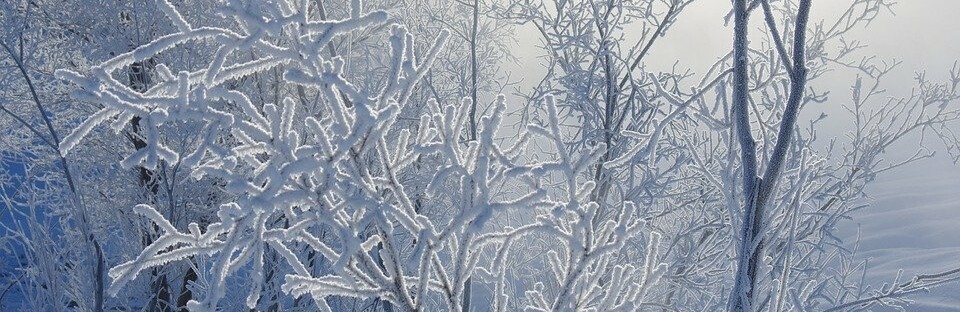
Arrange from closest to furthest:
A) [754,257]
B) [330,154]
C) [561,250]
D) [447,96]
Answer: [330,154] → [754,257] → [561,250] → [447,96]

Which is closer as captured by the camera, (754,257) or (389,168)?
(389,168)

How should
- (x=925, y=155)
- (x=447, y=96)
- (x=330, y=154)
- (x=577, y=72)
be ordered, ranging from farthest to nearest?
(x=447, y=96)
(x=577, y=72)
(x=925, y=155)
(x=330, y=154)

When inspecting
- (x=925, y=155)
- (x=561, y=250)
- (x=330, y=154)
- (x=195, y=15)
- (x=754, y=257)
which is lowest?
(x=561, y=250)

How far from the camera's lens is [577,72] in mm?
6492

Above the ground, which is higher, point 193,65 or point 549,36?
point 549,36

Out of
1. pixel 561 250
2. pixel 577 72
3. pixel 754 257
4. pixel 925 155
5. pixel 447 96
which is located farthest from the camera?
pixel 447 96

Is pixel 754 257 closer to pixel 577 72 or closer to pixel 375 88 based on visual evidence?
pixel 577 72

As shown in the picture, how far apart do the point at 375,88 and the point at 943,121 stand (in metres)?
5.13

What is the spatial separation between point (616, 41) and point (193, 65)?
3.62 m

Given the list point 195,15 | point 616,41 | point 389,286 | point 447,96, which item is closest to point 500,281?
point 389,286

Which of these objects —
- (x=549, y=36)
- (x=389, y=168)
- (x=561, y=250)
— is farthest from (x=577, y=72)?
(x=389, y=168)

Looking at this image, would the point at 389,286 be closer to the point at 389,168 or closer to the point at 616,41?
the point at 389,168

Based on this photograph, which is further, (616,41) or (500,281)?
(616,41)

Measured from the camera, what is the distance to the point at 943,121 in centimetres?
677
